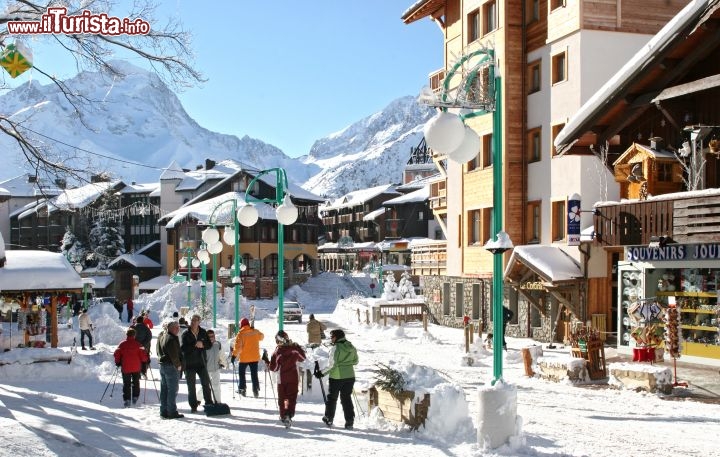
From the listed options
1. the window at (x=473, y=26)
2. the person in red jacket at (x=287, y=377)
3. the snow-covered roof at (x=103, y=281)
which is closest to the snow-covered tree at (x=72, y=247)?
the snow-covered roof at (x=103, y=281)

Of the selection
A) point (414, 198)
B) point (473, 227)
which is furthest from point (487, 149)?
point (414, 198)

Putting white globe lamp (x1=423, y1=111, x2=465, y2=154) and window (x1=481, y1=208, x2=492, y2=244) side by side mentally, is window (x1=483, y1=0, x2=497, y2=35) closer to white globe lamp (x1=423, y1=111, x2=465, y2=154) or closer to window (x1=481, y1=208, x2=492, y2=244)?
window (x1=481, y1=208, x2=492, y2=244)

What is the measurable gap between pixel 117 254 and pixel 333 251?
2670 cm

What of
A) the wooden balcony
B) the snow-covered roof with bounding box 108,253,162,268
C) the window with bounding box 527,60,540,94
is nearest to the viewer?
the wooden balcony

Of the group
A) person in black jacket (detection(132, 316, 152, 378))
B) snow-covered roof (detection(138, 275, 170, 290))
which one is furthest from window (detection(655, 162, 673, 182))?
snow-covered roof (detection(138, 275, 170, 290))

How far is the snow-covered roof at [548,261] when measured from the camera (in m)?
26.9

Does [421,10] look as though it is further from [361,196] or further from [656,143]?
[361,196]

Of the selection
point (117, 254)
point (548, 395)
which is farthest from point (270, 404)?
point (117, 254)

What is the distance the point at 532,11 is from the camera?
30.7 meters

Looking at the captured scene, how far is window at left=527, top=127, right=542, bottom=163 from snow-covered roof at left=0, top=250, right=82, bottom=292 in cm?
1705

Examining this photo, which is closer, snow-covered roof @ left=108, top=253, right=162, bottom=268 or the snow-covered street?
the snow-covered street

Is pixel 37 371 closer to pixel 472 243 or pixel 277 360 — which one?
pixel 277 360

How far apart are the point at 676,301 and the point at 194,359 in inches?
515

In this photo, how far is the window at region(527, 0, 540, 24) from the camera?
30.4 m
